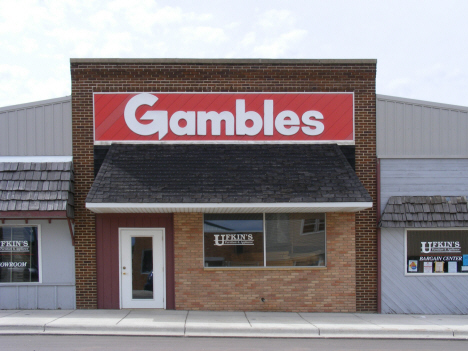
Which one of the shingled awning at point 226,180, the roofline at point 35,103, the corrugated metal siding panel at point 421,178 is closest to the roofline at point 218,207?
the shingled awning at point 226,180

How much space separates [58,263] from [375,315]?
7.80 m

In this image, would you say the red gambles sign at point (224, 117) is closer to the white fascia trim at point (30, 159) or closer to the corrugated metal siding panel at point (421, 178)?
the white fascia trim at point (30, 159)

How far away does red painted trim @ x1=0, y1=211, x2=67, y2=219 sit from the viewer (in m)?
10.0

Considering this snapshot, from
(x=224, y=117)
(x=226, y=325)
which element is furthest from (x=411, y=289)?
(x=224, y=117)

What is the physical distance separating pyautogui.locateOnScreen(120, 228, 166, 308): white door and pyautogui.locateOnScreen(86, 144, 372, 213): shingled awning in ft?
3.15

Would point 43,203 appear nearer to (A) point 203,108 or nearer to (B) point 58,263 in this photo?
(B) point 58,263

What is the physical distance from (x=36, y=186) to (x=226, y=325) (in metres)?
5.44

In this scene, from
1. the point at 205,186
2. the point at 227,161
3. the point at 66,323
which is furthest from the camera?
the point at 227,161

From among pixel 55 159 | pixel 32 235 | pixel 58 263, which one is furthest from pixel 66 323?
pixel 55 159

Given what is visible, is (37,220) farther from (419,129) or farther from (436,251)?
(436,251)

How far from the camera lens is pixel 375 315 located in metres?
10.8

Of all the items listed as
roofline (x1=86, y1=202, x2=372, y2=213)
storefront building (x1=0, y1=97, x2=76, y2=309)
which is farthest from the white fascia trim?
roofline (x1=86, y1=202, x2=372, y2=213)

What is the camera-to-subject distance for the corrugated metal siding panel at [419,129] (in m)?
11.4

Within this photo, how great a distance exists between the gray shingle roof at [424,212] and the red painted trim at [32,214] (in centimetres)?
766
